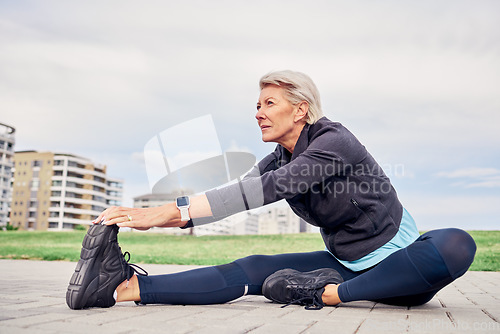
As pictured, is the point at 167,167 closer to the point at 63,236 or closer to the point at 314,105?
the point at 314,105

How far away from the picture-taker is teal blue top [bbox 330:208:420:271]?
2676 mm

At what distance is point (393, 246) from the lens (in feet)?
8.82

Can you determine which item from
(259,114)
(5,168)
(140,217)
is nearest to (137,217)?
(140,217)

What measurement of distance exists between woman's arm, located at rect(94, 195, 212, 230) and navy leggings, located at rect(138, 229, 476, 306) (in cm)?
50

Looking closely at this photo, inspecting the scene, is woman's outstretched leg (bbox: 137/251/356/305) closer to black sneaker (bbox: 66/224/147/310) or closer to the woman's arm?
black sneaker (bbox: 66/224/147/310)

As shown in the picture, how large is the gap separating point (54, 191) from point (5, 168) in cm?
1934

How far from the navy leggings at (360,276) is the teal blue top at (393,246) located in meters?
0.11

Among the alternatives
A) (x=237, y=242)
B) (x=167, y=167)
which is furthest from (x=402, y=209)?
(x=237, y=242)

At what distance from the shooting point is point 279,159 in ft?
10.5

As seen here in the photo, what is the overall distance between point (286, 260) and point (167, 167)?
1794 mm

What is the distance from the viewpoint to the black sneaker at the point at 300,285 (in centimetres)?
263

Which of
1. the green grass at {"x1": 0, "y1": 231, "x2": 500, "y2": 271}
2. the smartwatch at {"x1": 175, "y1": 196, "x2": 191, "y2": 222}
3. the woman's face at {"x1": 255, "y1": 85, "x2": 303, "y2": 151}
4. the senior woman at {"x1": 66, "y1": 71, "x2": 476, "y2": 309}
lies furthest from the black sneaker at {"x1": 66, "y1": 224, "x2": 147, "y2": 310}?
the green grass at {"x1": 0, "y1": 231, "x2": 500, "y2": 271}

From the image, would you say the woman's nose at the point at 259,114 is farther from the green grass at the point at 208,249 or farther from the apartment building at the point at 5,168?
the apartment building at the point at 5,168

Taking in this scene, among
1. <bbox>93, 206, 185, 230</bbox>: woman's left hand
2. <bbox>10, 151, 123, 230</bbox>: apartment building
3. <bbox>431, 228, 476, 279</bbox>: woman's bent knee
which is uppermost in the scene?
<bbox>10, 151, 123, 230</bbox>: apartment building
